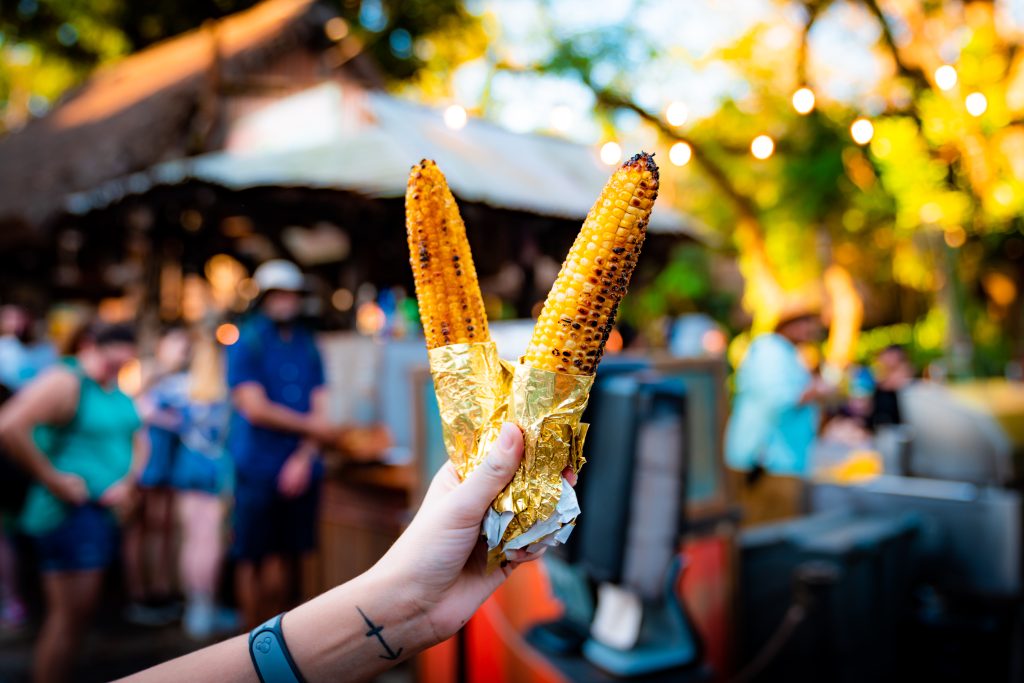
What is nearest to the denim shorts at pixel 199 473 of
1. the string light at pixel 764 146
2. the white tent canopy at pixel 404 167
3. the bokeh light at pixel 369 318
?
the white tent canopy at pixel 404 167

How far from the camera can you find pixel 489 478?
1070 millimetres

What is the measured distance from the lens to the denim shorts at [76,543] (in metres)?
3.48

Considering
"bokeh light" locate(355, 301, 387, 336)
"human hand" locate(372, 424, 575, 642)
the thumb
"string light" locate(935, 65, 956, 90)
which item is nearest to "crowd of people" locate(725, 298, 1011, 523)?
"string light" locate(935, 65, 956, 90)

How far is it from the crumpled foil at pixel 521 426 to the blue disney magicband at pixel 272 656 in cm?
34

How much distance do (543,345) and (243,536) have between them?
3564mm

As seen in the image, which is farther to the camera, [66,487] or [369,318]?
[369,318]

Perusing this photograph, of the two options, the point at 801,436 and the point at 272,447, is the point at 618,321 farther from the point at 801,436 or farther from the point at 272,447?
the point at 272,447

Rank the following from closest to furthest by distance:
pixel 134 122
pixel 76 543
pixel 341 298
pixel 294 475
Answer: pixel 76 543 < pixel 294 475 < pixel 341 298 < pixel 134 122

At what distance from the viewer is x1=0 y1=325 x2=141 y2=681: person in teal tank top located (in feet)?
11.4

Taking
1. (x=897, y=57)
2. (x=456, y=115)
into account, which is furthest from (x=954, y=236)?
(x=456, y=115)

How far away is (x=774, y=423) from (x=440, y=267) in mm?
4461

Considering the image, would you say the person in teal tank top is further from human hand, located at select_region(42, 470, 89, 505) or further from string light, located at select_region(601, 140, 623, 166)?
string light, located at select_region(601, 140, 623, 166)

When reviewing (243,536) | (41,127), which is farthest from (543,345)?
(41,127)

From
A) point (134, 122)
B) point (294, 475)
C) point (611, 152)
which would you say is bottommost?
point (294, 475)
